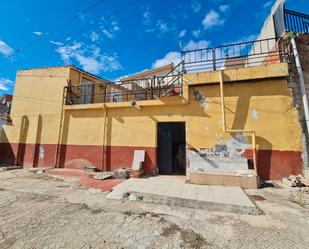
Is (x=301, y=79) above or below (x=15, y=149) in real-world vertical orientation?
above

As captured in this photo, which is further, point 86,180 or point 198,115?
point 198,115

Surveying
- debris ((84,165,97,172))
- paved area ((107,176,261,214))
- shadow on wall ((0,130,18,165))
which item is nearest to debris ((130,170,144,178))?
paved area ((107,176,261,214))

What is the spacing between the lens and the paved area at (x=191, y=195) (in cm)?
445

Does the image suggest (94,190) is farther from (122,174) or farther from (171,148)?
(171,148)

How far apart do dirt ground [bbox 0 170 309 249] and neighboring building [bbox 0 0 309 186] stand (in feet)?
6.98

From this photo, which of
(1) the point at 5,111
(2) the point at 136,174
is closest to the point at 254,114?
(2) the point at 136,174

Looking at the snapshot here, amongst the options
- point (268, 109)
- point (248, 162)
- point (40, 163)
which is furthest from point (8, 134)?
point (268, 109)

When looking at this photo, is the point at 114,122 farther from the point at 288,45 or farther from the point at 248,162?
the point at 288,45

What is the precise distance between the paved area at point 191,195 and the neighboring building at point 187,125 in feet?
2.50

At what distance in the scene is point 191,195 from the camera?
5145mm

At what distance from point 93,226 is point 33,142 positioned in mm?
9829

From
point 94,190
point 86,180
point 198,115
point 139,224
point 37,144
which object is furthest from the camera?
point 37,144

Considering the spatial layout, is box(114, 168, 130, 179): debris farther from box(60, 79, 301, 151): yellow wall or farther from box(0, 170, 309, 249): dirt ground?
box(0, 170, 309, 249): dirt ground

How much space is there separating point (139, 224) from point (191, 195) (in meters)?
1.98
